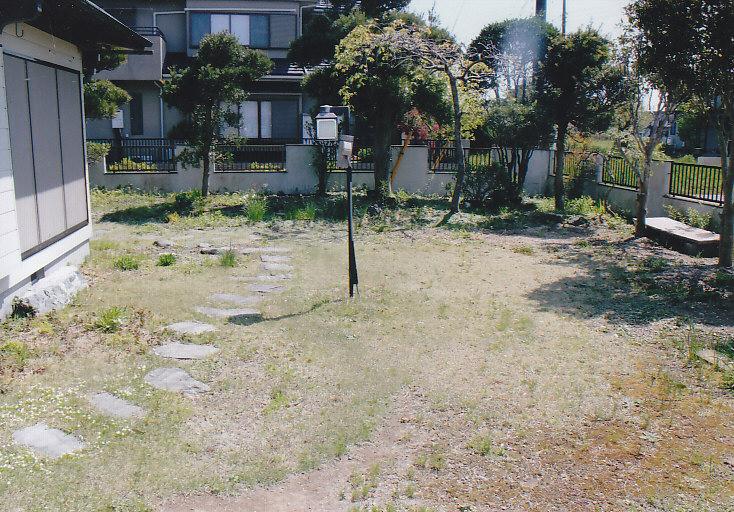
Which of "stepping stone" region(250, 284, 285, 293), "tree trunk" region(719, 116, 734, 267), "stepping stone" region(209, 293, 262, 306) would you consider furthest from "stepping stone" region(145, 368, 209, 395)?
"tree trunk" region(719, 116, 734, 267)

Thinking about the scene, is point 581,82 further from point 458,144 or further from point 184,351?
point 184,351

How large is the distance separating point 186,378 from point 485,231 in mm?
8624

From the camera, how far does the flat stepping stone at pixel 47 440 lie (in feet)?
13.5

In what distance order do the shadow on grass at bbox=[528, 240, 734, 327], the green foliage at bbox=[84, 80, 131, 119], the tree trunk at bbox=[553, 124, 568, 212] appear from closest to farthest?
the shadow on grass at bbox=[528, 240, 734, 327]
the green foliage at bbox=[84, 80, 131, 119]
the tree trunk at bbox=[553, 124, 568, 212]

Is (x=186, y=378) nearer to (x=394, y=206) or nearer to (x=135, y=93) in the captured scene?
(x=394, y=206)

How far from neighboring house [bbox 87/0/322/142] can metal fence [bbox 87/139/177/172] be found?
5.00m

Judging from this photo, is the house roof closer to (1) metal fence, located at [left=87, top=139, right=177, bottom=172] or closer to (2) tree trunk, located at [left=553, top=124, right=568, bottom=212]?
(1) metal fence, located at [left=87, top=139, right=177, bottom=172]

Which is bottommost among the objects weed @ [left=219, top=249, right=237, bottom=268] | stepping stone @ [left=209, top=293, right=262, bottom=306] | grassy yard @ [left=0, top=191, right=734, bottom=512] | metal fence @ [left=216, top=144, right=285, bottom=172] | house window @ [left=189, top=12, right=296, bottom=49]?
grassy yard @ [left=0, top=191, right=734, bottom=512]

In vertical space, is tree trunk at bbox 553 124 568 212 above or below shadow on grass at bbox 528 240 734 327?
above

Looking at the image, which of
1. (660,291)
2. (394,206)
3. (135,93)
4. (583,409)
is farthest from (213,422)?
(135,93)

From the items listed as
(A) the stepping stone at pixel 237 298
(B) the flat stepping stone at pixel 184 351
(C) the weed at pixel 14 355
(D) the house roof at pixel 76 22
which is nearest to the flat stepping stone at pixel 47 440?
(C) the weed at pixel 14 355

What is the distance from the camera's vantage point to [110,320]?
6395 millimetres

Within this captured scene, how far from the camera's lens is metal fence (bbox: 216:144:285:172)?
55.7 ft

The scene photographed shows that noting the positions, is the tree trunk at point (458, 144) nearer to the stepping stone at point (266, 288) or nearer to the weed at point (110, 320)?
the stepping stone at point (266, 288)
